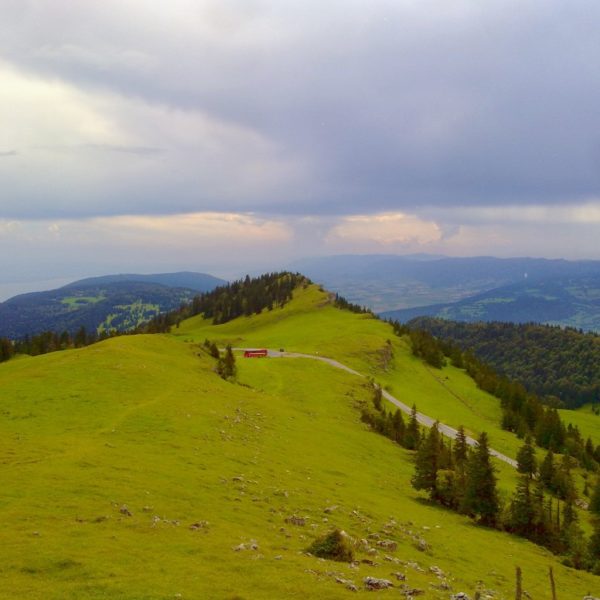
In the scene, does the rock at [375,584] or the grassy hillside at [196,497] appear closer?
the grassy hillside at [196,497]

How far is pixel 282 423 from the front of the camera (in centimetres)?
6175

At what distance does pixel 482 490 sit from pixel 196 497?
31036 mm

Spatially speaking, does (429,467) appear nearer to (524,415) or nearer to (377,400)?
(377,400)

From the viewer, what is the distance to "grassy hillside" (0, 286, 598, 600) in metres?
21.0

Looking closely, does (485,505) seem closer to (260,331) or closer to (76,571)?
(76,571)

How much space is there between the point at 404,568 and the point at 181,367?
178ft

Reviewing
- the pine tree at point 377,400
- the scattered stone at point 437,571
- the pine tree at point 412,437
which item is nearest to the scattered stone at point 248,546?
the scattered stone at point 437,571

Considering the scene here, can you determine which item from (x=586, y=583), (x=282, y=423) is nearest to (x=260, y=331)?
(x=282, y=423)

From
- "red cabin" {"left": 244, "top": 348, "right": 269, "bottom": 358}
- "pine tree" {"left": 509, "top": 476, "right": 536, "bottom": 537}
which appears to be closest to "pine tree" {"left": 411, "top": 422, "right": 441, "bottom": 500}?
"pine tree" {"left": 509, "top": 476, "right": 536, "bottom": 537}

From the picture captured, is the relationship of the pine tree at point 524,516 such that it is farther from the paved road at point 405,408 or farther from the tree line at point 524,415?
the tree line at point 524,415

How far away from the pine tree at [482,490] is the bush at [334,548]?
88.3 ft

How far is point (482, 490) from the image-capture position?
49.3 m

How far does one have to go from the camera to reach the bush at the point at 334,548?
2617cm

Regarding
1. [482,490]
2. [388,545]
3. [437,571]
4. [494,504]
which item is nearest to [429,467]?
[482,490]
